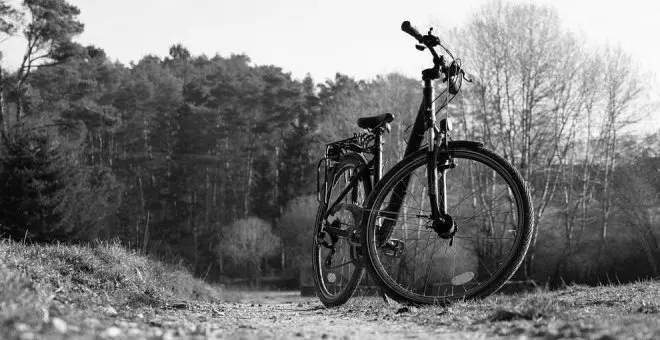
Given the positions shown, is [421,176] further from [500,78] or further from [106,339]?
[500,78]

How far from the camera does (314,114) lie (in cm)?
6625

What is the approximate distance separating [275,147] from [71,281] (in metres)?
59.5

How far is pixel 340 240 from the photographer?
7641mm

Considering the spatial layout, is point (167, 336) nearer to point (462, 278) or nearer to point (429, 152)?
point (429, 152)

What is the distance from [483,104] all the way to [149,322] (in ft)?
87.3

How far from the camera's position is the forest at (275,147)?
1123 inches

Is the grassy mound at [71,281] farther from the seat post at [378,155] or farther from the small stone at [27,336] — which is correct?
the seat post at [378,155]

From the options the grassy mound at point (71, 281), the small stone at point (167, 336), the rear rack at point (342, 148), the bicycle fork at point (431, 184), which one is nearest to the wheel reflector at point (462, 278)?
the bicycle fork at point (431, 184)

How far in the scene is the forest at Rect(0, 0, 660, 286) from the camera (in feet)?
93.6

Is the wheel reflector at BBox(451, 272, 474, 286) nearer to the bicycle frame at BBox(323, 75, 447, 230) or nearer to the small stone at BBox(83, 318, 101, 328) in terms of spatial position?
the bicycle frame at BBox(323, 75, 447, 230)

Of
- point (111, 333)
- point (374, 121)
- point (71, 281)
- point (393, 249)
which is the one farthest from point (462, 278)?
point (71, 281)

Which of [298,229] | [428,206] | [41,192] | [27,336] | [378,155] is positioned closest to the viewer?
[27,336]

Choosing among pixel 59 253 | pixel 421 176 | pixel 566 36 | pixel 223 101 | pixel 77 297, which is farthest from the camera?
pixel 223 101

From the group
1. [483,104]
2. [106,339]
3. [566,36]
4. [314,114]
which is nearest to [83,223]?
[483,104]
